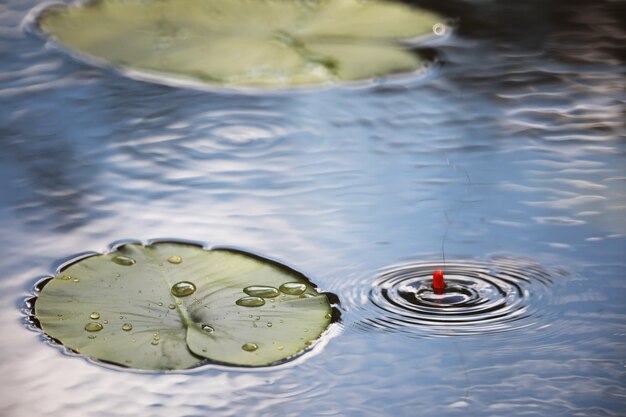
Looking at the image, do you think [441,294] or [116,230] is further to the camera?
[116,230]

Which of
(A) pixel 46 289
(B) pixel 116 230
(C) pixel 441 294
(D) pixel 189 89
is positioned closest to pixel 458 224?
(C) pixel 441 294

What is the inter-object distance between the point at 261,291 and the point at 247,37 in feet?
3.89

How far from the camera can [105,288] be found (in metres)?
1.57

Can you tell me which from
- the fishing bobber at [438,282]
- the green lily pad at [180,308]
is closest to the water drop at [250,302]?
the green lily pad at [180,308]

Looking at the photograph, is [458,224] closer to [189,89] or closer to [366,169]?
[366,169]

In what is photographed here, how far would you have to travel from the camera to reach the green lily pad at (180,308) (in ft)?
4.74

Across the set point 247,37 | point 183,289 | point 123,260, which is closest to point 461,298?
point 183,289

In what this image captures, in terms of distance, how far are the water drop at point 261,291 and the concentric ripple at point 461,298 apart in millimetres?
138

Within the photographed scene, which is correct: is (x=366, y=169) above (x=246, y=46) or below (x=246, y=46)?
Answer: below

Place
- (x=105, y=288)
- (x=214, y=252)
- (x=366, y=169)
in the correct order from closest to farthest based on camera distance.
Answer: (x=105, y=288), (x=214, y=252), (x=366, y=169)

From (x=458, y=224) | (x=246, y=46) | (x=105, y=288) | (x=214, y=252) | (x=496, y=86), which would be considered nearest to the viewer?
(x=105, y=288)

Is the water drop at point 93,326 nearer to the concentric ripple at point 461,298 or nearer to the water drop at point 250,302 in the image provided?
the water drop at point 250,302

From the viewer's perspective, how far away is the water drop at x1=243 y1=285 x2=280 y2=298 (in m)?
1.57

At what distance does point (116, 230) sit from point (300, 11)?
47.8 inches
